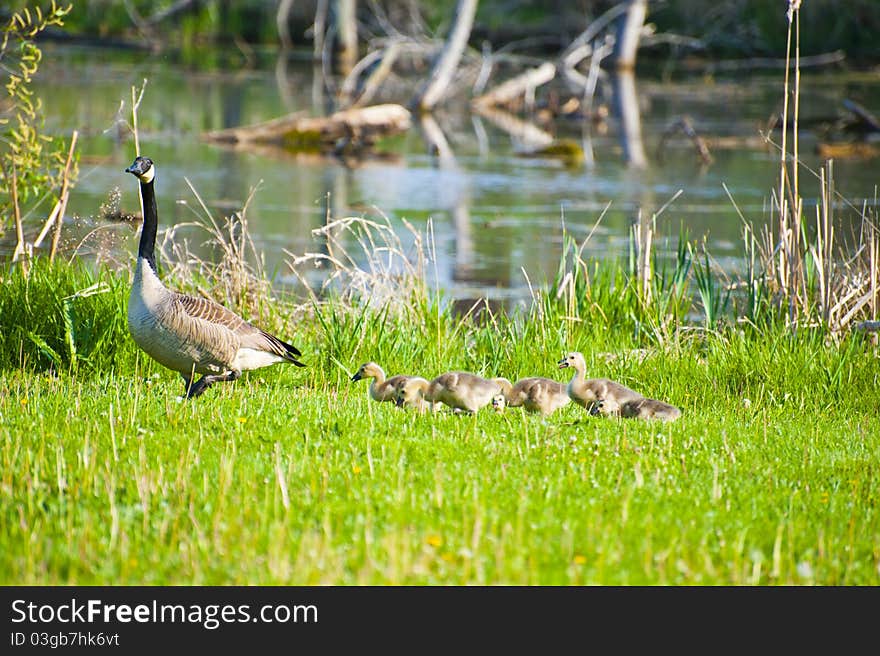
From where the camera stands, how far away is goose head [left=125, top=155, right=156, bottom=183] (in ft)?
30.5

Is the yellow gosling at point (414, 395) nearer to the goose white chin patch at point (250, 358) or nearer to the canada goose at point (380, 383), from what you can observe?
the canada goose at point (380, 383)

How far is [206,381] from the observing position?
9.08 metres

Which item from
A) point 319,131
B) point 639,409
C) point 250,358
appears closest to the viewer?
point 639,409

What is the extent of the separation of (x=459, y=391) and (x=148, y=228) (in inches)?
114

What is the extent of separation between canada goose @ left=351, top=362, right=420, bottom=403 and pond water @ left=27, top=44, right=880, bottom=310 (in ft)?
9.38

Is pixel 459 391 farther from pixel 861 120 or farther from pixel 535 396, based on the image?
→ pixel 861 120

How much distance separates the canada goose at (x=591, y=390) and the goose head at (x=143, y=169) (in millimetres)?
3551

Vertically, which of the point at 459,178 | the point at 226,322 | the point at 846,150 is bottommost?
the point at 226,322

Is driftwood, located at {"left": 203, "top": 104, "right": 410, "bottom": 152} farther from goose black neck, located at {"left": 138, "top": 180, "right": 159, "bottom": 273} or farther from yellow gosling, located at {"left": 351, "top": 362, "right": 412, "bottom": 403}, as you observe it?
yellow gosling, located at {"left": 351, "top": 362, "right": 412, "bottom": 403}

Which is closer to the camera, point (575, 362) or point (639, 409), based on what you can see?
point (639, 409)

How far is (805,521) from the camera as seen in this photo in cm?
656

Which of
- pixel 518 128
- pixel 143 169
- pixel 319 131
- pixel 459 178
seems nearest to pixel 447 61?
pixel 518 128
